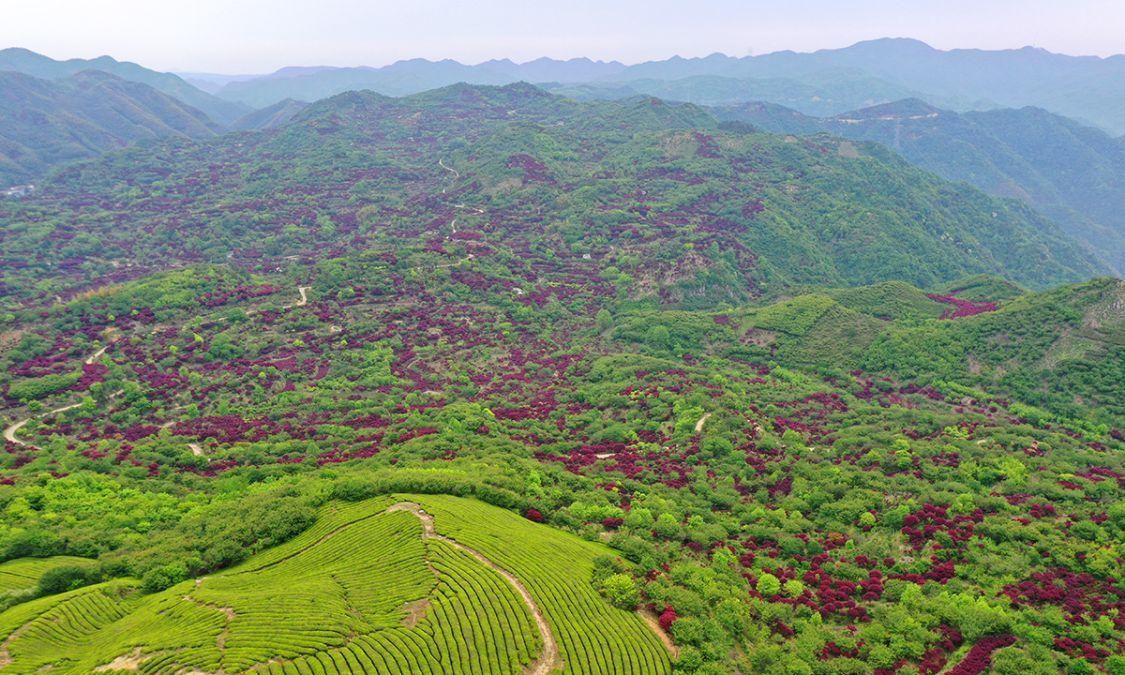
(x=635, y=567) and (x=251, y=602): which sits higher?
(x=251, y=602)

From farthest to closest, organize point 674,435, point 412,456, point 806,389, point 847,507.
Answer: point 806,389 < point 674,435 < point 412,456 < point 847,507

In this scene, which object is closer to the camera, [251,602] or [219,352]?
[251,602]

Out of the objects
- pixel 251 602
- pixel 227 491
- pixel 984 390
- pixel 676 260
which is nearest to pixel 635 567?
pixel 251 602

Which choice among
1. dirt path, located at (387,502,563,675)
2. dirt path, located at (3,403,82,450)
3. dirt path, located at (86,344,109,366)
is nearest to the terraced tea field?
dirt path, located at (387,502,563,675)

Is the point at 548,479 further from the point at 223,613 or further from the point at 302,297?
the point at 302,297

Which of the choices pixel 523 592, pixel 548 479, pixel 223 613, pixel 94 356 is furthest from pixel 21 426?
pixel 523 592

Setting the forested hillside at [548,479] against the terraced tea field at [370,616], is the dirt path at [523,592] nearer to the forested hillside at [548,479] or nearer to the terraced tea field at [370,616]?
the terraced tea field at [370,616]

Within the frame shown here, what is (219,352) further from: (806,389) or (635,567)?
(806,389)
